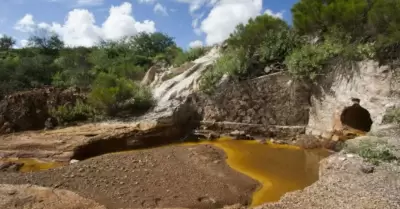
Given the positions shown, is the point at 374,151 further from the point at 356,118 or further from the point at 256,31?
the point at 256,31

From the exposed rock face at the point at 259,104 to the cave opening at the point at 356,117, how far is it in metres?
1.49

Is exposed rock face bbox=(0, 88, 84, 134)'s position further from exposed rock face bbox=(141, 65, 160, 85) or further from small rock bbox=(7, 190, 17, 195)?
small rock bbox=(7, 190, 17, 195)

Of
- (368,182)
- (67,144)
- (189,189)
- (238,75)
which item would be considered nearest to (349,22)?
(238,75)

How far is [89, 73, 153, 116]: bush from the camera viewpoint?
38.4 feet

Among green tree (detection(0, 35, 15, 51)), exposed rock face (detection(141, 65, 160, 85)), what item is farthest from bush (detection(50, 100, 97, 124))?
green tree (detection(0, 35, 15, 51))

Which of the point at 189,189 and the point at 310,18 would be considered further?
the point at 310,18

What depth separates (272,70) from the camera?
11727 mm

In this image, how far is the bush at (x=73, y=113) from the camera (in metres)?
11.7

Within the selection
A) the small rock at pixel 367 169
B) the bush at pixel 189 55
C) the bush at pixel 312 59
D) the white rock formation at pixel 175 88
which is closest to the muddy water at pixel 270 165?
the small rock at pixel 367 169

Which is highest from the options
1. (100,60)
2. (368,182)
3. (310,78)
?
(100,60)

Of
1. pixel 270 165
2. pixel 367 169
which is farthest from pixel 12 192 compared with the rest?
pixel 367 169

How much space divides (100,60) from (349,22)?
15.0m

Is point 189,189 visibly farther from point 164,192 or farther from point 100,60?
point 100,60

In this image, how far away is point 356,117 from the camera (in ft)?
32.4
